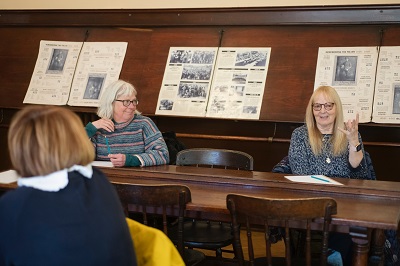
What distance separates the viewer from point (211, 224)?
11.0ft

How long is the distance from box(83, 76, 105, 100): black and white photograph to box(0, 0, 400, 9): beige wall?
838 mm

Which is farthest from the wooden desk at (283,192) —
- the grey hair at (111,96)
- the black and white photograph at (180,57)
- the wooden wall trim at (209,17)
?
the wooden wall trim at (209,17)

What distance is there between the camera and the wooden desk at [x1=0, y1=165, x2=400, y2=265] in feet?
7.28

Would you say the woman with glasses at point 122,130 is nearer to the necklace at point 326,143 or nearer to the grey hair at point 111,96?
the grey hair at point 111,96

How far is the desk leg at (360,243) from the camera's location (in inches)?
87.0

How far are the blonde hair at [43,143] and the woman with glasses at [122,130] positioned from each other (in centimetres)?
190

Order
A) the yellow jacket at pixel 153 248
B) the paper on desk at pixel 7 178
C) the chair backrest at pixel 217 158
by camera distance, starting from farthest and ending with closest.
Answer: the chair backrest at pixel 217 158, the paper on desk at pixel 7 178, the yellow jacket at pixel 153 248

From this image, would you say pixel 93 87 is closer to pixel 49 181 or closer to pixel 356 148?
pixel 356 148

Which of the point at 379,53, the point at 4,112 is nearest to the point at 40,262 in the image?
the point at 379,53

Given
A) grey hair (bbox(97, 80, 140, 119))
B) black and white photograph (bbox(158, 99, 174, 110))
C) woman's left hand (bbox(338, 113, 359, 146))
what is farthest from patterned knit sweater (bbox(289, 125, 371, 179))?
black and white photograph (bbox(158, 99, 174, 110))

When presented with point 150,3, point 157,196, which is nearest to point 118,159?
point 157,196

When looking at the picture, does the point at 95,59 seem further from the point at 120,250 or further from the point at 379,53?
the point at 120,250

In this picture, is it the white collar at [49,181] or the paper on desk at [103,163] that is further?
the paper on desk at [103,163]

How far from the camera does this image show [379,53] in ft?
14.7
